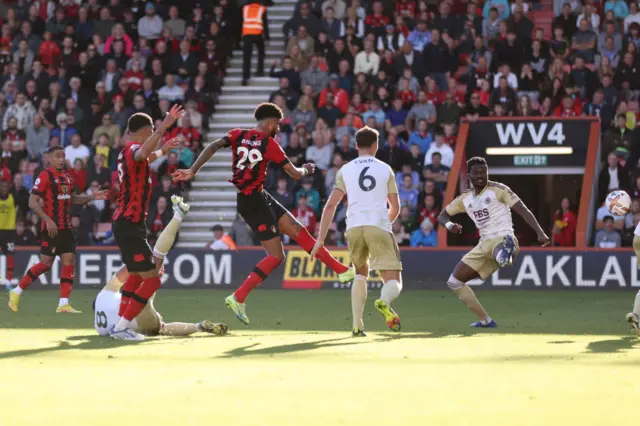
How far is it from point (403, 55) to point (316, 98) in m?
2.08

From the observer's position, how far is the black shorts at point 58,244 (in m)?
16.6

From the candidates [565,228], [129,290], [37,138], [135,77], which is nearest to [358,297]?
[129,290]

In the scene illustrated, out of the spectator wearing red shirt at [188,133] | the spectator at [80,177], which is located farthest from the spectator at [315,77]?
the spectator at [80,177]

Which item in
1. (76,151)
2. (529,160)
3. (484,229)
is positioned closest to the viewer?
(484,229)

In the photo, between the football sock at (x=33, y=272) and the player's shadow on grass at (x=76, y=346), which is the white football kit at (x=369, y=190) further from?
the football sock at (x=33, y=272)

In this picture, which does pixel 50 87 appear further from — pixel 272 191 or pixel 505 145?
pixel 505 145

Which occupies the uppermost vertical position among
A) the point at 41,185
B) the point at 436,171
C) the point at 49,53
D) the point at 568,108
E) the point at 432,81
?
the point at 49,53

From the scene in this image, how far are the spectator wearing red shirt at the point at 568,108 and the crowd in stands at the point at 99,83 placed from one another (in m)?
7.56

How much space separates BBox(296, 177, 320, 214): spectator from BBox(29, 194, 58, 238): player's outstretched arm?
8194 millimetres

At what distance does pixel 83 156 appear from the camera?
25.8m

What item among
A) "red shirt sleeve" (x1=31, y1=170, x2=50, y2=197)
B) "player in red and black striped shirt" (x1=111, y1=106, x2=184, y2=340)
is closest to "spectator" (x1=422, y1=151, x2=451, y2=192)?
"red shirt sleeve" (x1=31, y1=170, x2=50, y2=197)

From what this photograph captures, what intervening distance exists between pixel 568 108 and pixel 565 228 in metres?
2.75

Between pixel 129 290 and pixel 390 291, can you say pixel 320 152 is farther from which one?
pixel 129 290

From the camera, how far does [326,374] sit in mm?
8719
